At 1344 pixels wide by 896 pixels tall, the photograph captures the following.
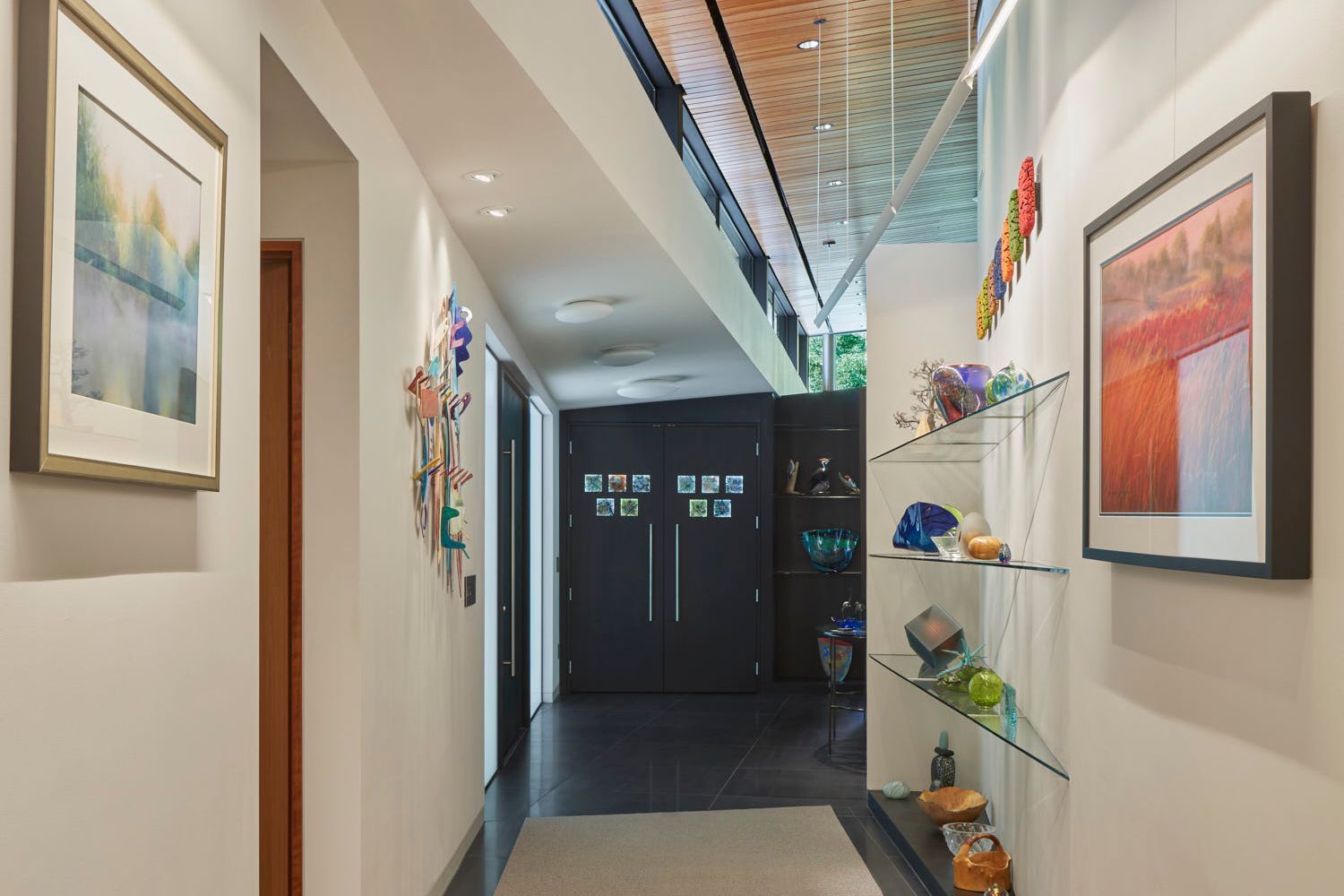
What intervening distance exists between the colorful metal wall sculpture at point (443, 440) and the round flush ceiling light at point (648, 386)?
11.8 ft

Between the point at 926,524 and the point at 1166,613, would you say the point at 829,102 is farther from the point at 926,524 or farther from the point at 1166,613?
the point at 1166,613

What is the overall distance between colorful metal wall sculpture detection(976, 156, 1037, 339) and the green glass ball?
1.39 meters

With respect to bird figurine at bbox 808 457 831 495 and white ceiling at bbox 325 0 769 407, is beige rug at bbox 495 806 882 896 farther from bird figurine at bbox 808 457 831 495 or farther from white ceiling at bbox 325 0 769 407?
bird figurine at bbox 808 457 831 495

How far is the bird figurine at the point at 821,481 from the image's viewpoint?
957 cm

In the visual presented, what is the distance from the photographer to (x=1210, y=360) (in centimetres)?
187

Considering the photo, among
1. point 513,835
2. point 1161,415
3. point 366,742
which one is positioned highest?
point 1161,415

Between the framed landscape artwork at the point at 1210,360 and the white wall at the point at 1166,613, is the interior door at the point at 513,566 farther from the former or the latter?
the framed landscape artwork at the point at 1210,360

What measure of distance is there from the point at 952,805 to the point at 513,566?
317 centimetres

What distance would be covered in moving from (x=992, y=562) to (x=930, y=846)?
164 cm

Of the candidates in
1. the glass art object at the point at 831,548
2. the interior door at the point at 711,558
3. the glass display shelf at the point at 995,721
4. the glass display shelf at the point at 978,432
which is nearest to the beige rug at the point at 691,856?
the glass display shelf at the point at 995,721

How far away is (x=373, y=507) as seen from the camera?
3029mm

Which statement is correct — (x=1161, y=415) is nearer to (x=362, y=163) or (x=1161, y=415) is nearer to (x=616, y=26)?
(x=362, y=163)

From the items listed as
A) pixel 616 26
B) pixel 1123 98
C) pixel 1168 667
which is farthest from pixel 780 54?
pixel 1168 667

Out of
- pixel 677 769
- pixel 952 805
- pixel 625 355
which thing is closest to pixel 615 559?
pixel 625 355
